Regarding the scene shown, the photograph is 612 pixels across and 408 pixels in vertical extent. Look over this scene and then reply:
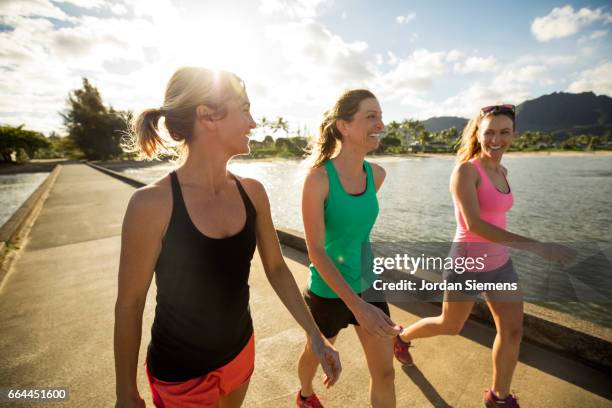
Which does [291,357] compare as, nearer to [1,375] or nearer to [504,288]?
[504,288]

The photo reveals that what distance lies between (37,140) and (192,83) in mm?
98771

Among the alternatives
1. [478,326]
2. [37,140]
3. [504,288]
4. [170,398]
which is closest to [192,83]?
[170,398]

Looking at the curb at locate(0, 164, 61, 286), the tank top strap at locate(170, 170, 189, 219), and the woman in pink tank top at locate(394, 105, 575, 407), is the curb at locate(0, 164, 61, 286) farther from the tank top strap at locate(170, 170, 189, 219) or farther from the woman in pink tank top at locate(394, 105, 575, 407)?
the woman in pink tank top at locate(394, 105, 575, 407)

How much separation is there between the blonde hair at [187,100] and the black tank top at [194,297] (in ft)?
0.81

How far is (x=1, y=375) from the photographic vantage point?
2.92m

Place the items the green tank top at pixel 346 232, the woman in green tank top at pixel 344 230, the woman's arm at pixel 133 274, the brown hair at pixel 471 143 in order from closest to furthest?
the woman's arm at pixel 133 274
the woman in green tank top at pixel 344 230
the green tank top at pixel 346 232
the brown hair at pixel 471 143

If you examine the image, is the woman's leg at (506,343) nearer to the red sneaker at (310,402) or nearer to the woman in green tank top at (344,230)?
the woman in green tank top at (344,230)

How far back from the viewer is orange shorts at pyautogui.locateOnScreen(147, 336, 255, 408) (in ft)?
4.64

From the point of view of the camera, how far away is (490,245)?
242 centimetres

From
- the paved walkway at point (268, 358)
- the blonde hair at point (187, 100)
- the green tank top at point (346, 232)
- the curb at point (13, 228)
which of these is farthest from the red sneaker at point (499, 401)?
the curb at point (13, 228)

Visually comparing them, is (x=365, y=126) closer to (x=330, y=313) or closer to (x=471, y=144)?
(x=471, y=144)

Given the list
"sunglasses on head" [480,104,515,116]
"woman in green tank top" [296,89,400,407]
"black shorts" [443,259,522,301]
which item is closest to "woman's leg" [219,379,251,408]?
"woman in green tank top" [296,89,400,407]

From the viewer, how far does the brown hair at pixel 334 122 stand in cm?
233

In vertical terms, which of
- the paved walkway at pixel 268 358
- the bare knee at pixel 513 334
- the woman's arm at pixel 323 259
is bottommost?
the paved walkway at pixel 268 358
